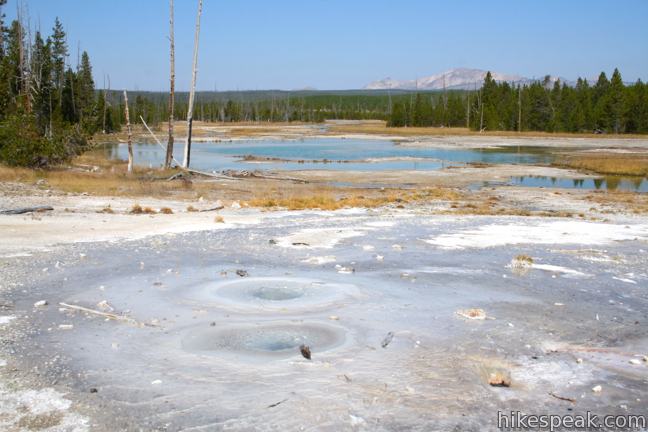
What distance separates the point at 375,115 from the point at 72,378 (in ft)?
558

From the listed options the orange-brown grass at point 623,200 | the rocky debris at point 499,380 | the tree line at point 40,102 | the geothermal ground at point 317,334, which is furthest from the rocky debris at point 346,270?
the tree line at point 40,102

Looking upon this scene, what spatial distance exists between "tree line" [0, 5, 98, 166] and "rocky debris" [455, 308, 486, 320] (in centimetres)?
2448

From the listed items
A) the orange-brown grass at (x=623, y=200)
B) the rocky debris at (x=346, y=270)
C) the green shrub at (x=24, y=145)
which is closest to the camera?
the rocky debris at (x=346, y=270)

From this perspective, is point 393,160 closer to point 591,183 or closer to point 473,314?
point 591,183

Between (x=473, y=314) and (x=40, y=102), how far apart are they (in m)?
54.6

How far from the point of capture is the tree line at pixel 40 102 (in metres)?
28.3

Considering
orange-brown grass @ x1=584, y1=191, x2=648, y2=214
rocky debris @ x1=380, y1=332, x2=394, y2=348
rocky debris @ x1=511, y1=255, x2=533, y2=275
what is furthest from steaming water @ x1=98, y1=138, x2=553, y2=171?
rocky debris @ x1=380, y1=332, x2=394, y2=348

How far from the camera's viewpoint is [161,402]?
5770mm

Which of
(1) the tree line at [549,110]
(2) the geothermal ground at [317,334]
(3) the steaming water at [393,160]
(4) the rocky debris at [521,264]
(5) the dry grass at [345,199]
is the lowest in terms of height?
(2) the geothermal ground at [317,334]

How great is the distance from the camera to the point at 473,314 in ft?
28.1

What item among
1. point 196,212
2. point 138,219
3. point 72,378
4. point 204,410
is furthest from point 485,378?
point 196,212

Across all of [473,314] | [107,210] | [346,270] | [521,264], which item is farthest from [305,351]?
[107,210]

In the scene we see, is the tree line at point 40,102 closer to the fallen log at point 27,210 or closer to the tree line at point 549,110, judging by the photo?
the fallen log at point 27,210

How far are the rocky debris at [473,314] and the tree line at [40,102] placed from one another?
2448 cm
